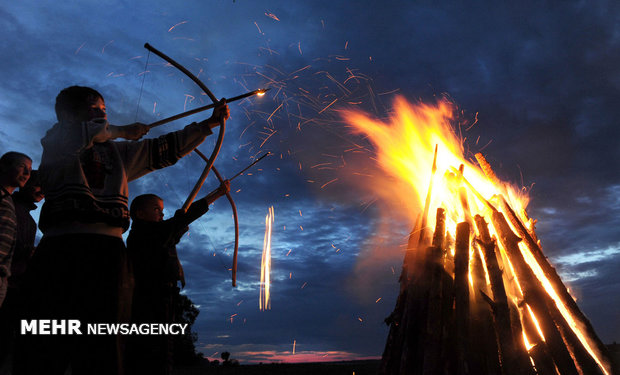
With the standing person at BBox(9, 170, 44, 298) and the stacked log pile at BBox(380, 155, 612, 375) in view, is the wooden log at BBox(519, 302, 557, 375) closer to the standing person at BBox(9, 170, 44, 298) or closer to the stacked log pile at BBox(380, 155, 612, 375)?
the stacked log pile at BBox(380, 155, 612, 375)

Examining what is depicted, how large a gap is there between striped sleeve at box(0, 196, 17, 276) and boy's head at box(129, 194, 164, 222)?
108 cm

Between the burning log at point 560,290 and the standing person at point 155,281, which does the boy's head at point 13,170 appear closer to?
the standing person at point 155,281

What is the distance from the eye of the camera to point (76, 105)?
10.3 ft

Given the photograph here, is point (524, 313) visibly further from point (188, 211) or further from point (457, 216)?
point (188, 211)

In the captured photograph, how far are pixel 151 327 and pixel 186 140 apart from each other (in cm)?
181

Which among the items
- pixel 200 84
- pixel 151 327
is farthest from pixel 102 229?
pixel 200 84

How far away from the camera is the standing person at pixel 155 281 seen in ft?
11.8

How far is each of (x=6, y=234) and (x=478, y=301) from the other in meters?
5.26

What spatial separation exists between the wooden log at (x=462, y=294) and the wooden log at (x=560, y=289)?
109cm

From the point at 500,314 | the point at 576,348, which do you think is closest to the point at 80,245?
the point at 500,314

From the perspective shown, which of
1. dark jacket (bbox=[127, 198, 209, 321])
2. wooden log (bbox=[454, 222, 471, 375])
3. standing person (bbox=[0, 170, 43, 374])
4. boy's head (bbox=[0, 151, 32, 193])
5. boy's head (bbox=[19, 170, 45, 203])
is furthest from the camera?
boy's head (bbox=[19, 170, 45, 203])

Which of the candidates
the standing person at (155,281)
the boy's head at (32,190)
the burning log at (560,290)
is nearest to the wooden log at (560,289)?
the burning log at (560,290)

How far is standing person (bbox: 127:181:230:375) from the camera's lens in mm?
3602

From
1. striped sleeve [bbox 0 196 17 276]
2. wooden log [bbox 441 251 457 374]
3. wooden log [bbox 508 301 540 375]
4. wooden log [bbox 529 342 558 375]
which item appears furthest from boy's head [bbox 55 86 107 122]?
wooden log [bbox 529 342 558 375]
